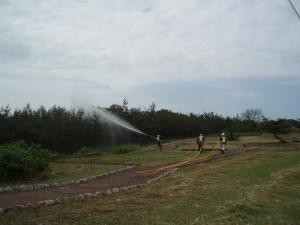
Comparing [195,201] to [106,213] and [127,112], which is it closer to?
[106,213]

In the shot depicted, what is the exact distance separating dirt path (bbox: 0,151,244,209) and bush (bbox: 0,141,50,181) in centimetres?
467

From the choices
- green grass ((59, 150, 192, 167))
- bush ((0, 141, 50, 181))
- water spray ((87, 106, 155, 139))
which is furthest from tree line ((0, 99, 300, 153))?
bush ((0, 141, 50, 181))

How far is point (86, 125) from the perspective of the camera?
67.2 metres

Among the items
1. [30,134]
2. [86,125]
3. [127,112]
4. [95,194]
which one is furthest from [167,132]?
[95,194]

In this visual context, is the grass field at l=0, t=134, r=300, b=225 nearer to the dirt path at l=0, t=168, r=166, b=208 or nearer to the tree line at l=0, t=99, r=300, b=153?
the dirt path at l=0, t=168, r=166, b=208

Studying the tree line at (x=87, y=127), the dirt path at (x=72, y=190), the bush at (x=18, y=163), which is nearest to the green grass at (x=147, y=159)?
the dirt path at (x=72, y=190)

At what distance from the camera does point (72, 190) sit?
20.1m

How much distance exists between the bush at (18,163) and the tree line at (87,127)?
106 ft

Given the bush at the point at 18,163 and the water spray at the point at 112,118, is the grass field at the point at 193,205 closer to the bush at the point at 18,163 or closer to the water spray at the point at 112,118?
the bush at the point at 18,163

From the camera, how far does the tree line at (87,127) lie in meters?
62.0

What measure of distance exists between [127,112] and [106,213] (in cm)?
6347

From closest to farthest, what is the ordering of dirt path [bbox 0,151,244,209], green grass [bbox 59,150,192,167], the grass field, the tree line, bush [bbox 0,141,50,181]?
the grass field
dirt path [bbox 0,151,244,209]
bush [bbox 0,141,50,181]
green grass [bbox 59,150,192,167]
the tree line

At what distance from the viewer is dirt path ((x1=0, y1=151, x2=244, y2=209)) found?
675 inches

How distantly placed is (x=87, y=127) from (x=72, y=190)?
47427 millimetres
